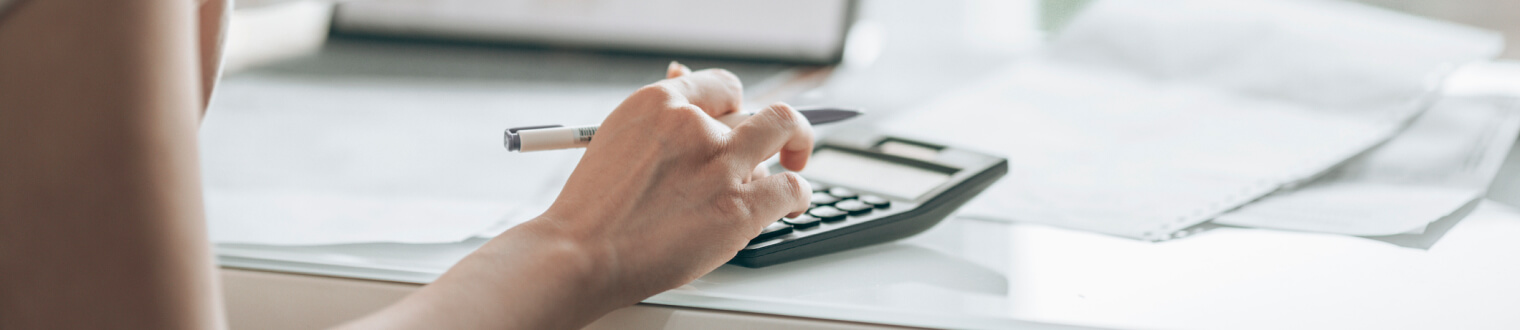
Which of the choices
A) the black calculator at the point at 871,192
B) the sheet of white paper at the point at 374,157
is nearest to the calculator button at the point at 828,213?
the black calculator at the point at 871,192

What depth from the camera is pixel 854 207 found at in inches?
15.7

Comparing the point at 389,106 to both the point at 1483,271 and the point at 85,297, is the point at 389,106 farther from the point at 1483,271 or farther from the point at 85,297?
the point at 1483,271

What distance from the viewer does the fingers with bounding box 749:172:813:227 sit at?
355 millimetres

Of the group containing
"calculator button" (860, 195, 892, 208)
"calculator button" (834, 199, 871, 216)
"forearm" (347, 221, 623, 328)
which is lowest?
"forearm" (347, 221, 623, 328)

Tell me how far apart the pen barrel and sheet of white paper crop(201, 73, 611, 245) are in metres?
0.06

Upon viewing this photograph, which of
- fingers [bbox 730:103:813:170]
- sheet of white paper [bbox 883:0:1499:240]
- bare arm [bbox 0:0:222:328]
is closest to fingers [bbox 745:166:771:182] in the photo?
fingers [bbox 730:103:813:170]

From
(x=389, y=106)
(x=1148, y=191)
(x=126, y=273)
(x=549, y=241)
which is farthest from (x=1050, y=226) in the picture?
(x=389, y=106)

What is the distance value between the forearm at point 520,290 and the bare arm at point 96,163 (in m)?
0.07

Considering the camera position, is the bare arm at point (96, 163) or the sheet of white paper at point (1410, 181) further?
the sheet of white paper at point (1410, 181)

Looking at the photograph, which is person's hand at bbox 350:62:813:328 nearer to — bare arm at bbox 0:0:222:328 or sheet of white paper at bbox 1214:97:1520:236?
bare arm at bbox 0:0:222:328

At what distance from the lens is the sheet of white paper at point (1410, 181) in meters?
0.44

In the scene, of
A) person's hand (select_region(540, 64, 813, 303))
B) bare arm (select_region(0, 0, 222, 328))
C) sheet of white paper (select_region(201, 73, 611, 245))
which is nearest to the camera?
bare arm (select_region(0, 0, 222, 328))

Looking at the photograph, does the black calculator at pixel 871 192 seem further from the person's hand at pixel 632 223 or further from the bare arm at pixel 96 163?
the bare arm at pixel 96 163

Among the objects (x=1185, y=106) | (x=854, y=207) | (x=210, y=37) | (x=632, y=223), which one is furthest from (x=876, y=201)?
(x=1185, y=106)
